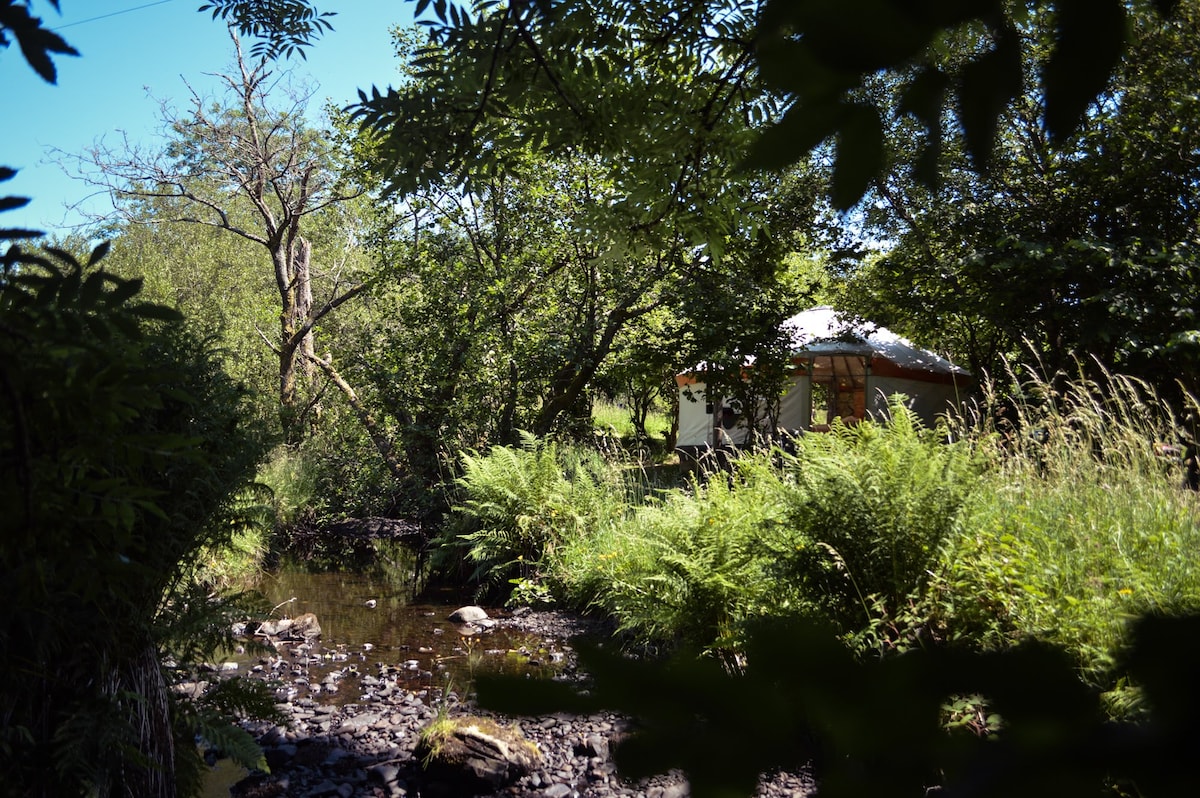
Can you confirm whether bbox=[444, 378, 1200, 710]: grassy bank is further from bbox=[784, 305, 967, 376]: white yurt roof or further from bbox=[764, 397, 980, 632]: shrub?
bbox=[784, 305, 967, 376]: white yurt roof

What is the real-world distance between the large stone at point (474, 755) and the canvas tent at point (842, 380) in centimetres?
732

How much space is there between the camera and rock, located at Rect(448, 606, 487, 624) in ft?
22.3

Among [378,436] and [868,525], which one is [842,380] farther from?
[868,525]

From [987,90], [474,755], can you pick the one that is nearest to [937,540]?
[474,755]

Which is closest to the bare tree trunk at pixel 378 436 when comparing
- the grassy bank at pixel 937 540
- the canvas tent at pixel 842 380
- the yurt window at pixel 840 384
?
the canvas tent at pixel 842 380

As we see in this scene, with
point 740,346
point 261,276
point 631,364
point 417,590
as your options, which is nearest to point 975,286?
point 740,346

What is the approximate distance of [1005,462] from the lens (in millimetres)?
4789

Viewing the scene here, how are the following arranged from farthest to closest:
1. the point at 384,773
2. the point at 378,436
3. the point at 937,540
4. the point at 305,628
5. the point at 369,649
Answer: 1. the point at 378,436
2. the point at 305,628
3. the point at 369,649
4. the point at 384,773
5. the point at 937,540

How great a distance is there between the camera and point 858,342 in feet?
40.1

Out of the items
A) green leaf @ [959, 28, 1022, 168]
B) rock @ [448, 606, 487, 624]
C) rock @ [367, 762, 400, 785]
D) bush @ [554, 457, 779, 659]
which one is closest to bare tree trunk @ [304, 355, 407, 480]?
rock @ [448, 606, 487, 624]

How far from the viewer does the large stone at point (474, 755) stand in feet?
12.3

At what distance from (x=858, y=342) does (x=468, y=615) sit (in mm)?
7782

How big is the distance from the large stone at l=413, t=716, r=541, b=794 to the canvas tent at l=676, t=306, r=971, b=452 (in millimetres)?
7315

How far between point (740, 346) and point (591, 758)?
23.2ft
